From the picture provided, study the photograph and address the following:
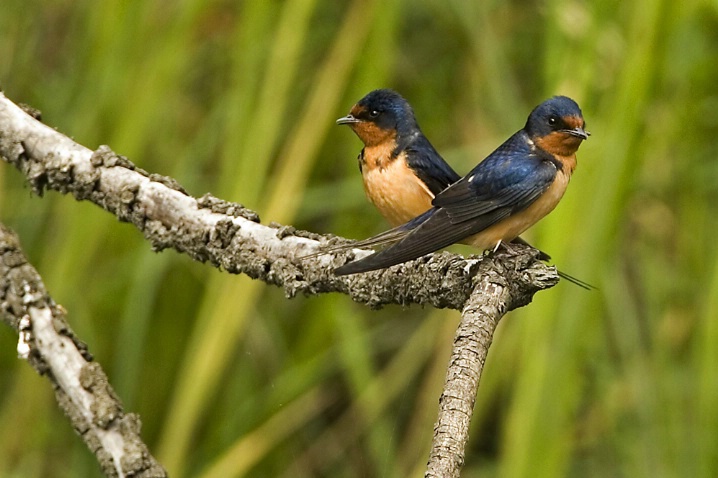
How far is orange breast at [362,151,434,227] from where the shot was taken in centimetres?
186

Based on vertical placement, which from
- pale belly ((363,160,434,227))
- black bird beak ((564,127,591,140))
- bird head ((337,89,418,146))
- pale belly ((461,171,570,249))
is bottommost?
pale belly ((461,171,570,249))

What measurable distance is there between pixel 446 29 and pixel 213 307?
1.08 meters

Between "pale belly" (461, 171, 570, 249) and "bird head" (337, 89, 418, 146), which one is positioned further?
"bird head" (337, 89, 418, 146)

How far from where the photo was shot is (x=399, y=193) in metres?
1.86

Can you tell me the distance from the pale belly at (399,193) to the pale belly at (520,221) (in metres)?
0.36

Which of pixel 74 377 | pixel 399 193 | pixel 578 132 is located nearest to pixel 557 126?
pixel 578 132

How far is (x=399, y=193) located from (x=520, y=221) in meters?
0.44

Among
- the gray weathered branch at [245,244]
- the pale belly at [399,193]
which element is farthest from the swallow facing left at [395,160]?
the gray weathered branch at [245,244]

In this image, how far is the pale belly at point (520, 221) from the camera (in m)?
1.41

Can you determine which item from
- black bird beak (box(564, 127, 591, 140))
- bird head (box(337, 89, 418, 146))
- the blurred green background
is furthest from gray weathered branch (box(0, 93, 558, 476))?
bird head (box(337, 89, 418, 146))

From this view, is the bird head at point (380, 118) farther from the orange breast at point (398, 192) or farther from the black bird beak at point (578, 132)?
the black bird beak at point (578, 132)

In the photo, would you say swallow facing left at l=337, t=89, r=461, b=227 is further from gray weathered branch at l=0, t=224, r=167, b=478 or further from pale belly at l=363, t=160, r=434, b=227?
gray weathered branch at l=0, t=224, r=167, b=478

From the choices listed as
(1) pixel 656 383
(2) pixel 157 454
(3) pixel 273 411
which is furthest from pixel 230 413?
(1) pixel 656 383

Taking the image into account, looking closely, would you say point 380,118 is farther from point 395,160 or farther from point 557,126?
point 557,126
